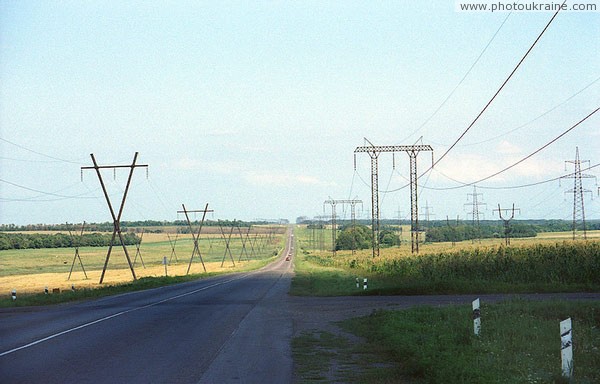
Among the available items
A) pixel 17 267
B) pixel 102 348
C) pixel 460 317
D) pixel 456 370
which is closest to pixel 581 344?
pixel 456 370

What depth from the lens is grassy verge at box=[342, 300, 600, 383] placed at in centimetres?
1117

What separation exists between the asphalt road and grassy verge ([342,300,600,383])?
101 inches

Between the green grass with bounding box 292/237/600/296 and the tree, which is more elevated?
the tree

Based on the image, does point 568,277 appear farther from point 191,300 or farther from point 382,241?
point 382,241

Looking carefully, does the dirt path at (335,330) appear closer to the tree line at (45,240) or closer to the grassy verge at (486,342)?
the grassy verge at (486,342)

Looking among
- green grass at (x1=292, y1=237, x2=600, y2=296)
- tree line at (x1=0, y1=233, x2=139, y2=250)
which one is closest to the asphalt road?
green grass at (x1=292, y1=237, x2=600, y2=296)

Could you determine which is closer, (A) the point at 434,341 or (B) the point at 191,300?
(A) the point at 434,341

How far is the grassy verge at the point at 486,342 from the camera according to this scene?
11172 millimetres

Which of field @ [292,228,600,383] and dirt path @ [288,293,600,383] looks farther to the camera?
dirt path @ [288,293,600,383]

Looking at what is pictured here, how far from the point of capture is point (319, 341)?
58.4 feet

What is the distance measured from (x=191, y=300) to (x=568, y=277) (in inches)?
834

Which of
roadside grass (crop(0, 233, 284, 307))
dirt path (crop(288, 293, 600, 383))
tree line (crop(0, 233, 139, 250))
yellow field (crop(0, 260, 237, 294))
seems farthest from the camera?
tree line (crop(0, 233, 139, 250))

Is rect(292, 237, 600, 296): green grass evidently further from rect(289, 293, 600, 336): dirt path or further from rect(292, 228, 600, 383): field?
rect(292, 228, 600, 383): field

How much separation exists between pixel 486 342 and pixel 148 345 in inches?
325
